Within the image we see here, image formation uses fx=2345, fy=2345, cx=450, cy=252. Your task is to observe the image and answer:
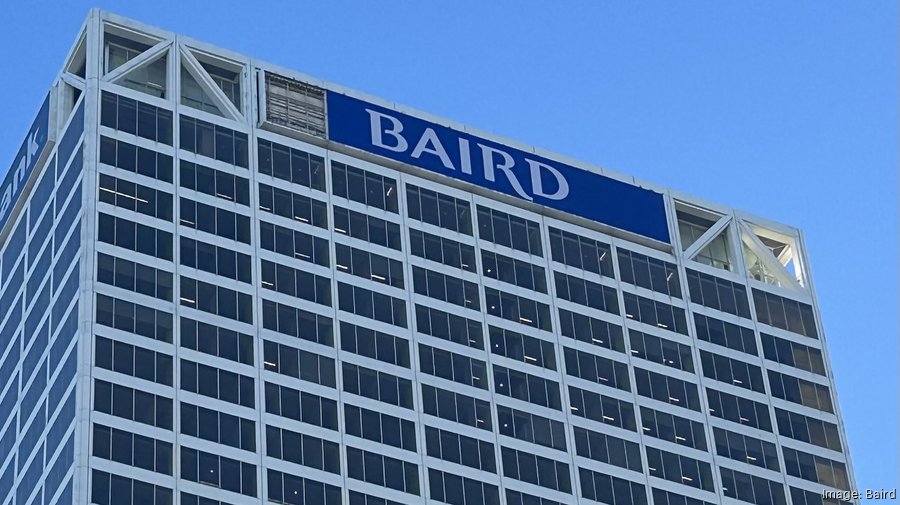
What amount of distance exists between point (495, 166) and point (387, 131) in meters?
9.15

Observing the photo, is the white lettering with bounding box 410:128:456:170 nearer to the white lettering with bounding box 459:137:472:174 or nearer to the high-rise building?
the high-rise building

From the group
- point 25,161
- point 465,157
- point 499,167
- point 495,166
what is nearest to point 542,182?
point 499,167

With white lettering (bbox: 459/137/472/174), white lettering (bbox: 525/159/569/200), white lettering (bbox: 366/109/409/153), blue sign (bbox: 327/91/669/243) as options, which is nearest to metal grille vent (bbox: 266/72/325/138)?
blue sign (bbox: 327/91/669/243)

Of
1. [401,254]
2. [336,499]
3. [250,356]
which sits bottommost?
[336,499]

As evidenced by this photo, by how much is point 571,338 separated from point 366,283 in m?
16.7

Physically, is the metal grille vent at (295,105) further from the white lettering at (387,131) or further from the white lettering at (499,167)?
the white lettering at (499,167)

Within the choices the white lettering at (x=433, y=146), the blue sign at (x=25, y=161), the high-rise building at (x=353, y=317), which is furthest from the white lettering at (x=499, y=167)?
the blue sign at (x=25, y=161)

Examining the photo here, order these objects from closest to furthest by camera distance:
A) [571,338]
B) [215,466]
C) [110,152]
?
[215,466] → [110,152] → [571,338]

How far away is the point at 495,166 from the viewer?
17212cm

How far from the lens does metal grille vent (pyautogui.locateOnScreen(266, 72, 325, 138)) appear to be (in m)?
165

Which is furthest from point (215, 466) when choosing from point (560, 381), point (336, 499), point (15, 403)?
point (560, 381)

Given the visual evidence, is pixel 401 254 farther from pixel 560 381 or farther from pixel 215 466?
pixel 215 466

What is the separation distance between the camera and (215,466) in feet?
466

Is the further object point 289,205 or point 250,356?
point 289,205
